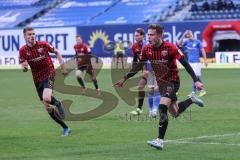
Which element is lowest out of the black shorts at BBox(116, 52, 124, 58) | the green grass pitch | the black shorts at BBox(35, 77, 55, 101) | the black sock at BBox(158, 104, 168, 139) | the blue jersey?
the green grass pitch

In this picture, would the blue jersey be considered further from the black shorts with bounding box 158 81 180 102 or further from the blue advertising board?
the blue advertising board

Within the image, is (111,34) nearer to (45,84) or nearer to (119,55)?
(119,55)

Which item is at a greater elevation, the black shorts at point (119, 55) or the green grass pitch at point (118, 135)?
the black shorts at point (119, 55)

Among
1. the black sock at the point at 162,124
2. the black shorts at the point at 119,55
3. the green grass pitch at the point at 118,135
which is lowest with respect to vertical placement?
the green grass pitch at the point at 118,135

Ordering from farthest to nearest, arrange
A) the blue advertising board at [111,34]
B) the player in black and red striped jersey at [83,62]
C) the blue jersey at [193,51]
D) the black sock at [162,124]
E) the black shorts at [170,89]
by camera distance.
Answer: the blue advertising board at [111,34], the player in black and red striped jersey at [83,62], the blue jersey at [193,51], the black shorts at [170,89], the black sock at [162,124]

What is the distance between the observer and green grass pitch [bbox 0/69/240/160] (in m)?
11.3

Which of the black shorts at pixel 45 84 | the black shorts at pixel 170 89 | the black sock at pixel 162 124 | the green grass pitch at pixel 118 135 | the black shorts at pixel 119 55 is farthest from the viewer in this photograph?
the black shorts at pixel 119 55

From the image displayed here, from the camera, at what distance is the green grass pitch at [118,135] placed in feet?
37.1

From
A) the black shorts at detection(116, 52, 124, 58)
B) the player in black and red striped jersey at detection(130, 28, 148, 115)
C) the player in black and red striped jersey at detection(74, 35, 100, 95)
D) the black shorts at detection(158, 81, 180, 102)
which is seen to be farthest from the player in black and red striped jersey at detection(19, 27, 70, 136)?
the black shorts at detection(116, 52, 124, 58)

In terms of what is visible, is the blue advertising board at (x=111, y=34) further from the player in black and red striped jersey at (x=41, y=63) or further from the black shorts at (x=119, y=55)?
the player in black and red striped jersey at (x=41, y=63)

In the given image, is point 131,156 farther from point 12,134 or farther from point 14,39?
point 14,39

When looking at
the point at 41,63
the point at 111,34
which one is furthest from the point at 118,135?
the point at 111,34

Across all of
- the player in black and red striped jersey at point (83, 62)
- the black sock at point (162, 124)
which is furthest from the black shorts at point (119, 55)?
the black sock at point (162, 124)

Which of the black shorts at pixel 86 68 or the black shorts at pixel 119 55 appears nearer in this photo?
the black shorts at pixel 86 68
